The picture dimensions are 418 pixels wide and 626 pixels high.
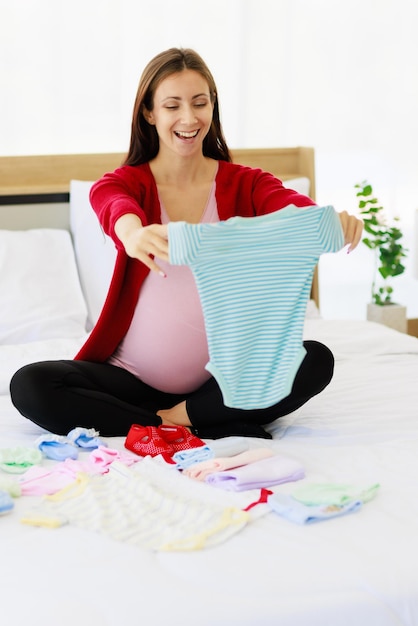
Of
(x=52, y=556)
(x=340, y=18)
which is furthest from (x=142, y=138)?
(x=340, y=18)

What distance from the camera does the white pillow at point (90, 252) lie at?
2.90 meters

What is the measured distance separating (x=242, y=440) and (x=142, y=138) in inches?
30.5

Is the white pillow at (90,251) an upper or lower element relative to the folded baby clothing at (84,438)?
upper

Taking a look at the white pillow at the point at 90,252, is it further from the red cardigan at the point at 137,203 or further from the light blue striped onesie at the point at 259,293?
the light blue striped onesie at the point at 259,293

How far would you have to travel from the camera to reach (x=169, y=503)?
4.88 ft

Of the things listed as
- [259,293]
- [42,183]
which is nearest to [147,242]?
[259,293]

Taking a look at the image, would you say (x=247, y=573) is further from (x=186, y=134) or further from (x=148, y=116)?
(x=148, y=116)

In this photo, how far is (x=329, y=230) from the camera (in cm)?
164

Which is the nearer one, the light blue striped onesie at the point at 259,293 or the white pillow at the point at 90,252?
the light blue striped onesie at the point at 259,293

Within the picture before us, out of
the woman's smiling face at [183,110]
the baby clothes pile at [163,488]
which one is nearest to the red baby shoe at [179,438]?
the baby clothes pile at [163,488]

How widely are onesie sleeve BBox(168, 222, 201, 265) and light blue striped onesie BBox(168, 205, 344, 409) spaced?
0.09 ft

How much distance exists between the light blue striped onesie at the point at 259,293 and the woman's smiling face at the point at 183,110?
46 cm

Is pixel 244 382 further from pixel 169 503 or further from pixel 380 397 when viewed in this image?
pixel 380 397

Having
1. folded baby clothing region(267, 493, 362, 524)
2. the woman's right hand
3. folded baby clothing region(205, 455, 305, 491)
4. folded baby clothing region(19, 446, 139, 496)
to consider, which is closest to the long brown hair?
the woman's right hand
